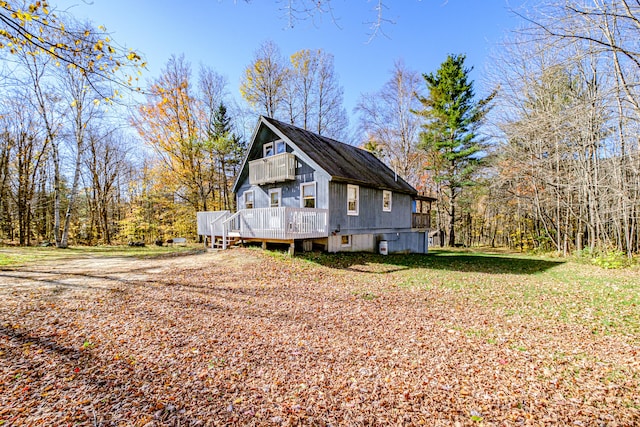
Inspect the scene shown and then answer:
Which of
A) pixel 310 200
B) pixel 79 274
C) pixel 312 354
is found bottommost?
pixel 312 354

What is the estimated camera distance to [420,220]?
18.9 metres

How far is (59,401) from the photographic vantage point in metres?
3.08

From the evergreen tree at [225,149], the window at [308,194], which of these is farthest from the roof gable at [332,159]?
the evergreen tree at [225,149]

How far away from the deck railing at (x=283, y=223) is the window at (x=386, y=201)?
5.01 m

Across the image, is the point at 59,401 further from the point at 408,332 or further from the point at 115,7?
the point at 115,7

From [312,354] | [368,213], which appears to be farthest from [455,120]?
[312,354]

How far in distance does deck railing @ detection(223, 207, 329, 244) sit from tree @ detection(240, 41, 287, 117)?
13.0 m

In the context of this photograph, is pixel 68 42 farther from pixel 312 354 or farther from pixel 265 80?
pixel 265 80

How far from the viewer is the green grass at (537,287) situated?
5781 mm

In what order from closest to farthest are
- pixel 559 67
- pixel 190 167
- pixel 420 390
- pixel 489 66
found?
pixel 420 390
pixel 559 67
pixel 489 66
pixel 190 167

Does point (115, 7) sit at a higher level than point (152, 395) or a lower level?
higher

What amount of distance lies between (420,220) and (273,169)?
420 inches

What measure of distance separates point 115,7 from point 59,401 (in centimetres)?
567

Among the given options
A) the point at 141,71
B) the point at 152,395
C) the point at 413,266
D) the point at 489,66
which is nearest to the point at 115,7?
the point at 141,71
